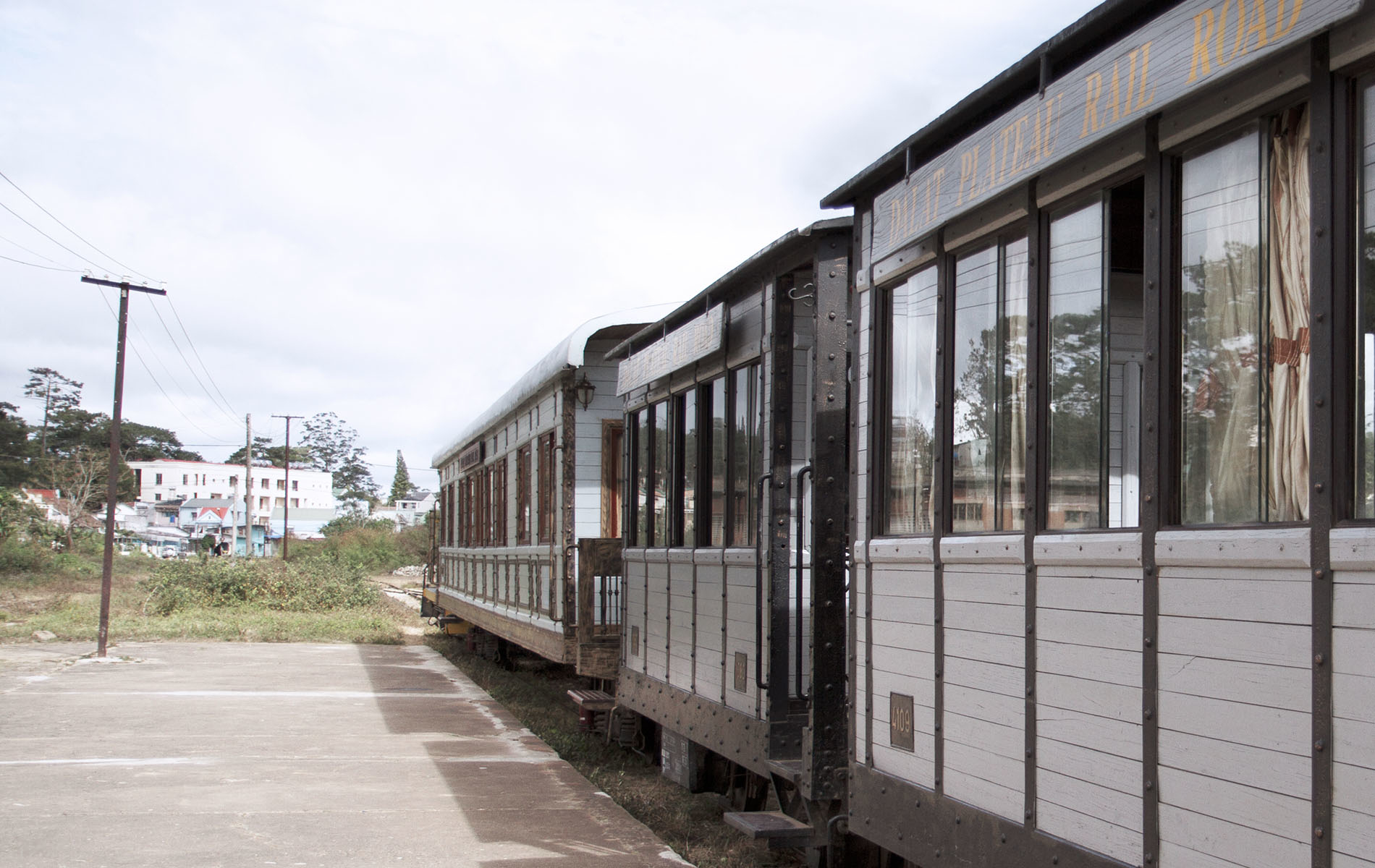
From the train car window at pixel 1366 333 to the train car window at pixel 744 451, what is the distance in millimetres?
3790

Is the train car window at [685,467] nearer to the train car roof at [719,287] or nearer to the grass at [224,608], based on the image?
the train car roof at [719,287]

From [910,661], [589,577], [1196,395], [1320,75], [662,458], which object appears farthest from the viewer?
[589,577]

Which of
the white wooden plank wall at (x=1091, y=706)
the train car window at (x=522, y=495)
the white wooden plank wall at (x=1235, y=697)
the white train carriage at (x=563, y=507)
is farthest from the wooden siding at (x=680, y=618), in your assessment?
the train car window at (x=522, y=495)

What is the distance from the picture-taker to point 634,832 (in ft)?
22.2

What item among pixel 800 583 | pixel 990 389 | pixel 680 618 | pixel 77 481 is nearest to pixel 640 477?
pixel 680 618

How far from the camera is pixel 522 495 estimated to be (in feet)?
43.0

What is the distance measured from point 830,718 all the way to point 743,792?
5.71 feet

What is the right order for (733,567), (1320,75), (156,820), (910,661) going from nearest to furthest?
(1320,75)
(910,661)
(733,567)
(156,820)

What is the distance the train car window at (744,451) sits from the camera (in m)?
6.40

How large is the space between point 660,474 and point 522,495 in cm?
522

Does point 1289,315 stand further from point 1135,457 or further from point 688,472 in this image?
point 688,472

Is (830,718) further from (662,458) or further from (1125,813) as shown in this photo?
(662,458)

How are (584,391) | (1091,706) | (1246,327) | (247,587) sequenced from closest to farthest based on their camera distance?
(1246,327) < (1091,706) < (584,391) < (247,587)

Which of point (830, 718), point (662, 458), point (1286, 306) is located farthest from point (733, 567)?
point (1286, 306)
